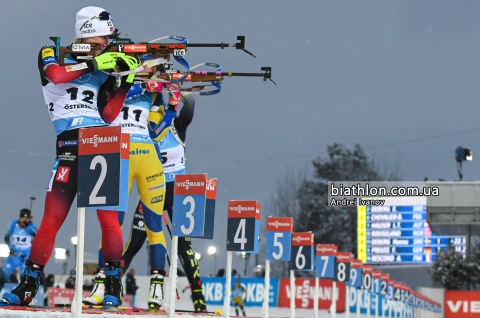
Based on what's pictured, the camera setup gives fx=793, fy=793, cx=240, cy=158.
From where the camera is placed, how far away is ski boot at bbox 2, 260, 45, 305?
253 inches

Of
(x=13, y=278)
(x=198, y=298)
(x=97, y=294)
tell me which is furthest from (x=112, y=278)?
(x=13, y=278)

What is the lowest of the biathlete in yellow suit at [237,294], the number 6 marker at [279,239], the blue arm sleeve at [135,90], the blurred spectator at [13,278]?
the biathlete in yellow suit at [237,294]

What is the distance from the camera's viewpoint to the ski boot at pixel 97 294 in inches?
280

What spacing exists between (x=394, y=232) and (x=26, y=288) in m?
47.1

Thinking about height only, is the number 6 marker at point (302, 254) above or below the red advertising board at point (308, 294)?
above

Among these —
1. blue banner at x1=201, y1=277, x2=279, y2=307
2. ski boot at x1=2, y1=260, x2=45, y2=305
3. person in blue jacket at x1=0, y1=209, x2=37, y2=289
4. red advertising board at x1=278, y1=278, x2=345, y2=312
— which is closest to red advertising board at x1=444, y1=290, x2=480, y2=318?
red advertising board at x1=278, y1=278, x2=345, y2=312

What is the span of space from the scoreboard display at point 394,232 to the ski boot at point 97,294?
1771 inches

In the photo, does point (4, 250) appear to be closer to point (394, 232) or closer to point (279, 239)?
point (279, 239)

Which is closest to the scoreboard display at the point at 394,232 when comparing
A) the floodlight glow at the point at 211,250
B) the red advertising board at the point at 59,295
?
the floodlight glow at the point at 211,250

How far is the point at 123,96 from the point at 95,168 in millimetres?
1964

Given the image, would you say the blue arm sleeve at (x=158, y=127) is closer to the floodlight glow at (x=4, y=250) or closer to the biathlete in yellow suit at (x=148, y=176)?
the biathlete in yellow suit at (x=148, y=176)

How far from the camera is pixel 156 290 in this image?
813 centimetres

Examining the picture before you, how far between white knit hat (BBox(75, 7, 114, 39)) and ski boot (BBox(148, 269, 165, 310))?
8.39 ft

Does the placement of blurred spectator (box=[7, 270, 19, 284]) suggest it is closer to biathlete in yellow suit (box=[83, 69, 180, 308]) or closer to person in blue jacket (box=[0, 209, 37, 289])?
person in blue jacket (box=[0, 209, 37, 289])
